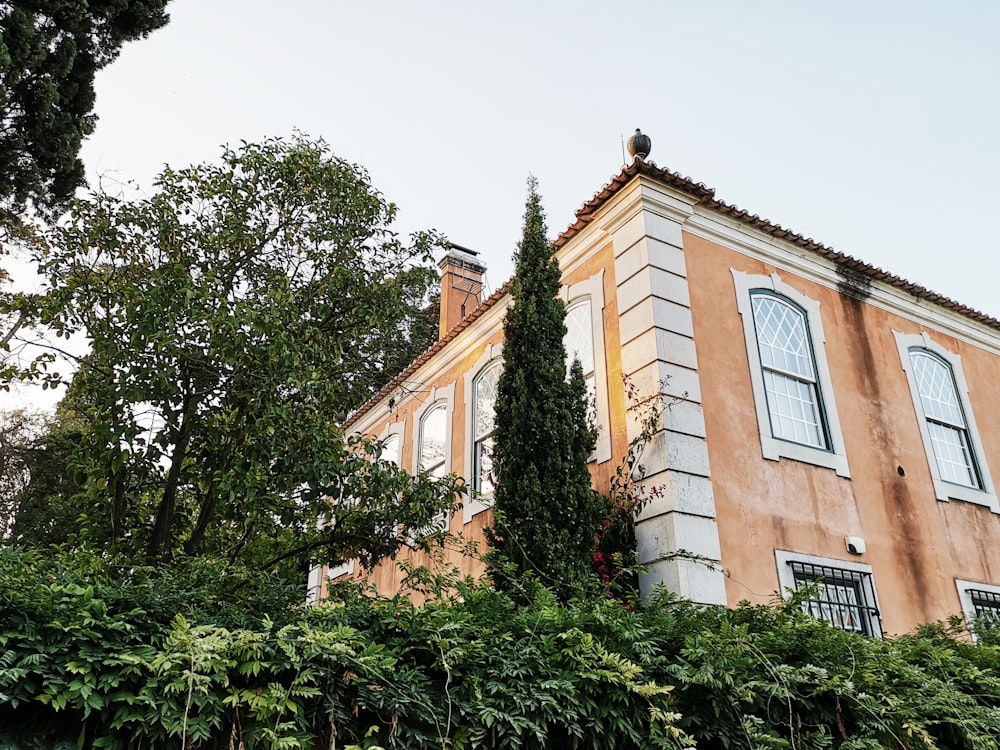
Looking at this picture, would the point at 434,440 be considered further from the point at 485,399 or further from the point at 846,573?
the point at 846,573

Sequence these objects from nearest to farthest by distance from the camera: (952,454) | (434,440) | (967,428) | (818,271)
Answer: (818,271) < (952,454) < (967,428) < (434,440)

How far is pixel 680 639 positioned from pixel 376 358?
494 centimetres

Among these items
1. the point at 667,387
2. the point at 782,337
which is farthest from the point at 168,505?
the point at 782,337

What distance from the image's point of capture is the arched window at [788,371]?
9.07 m

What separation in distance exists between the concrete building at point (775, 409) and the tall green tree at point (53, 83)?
551 cm

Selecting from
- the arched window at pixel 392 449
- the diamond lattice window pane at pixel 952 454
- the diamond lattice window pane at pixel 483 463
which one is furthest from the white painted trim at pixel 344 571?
the diamond lattice window pane at pixel 952 454

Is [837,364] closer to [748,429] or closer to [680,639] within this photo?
[748,429]

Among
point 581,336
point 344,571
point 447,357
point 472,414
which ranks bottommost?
point 344,571

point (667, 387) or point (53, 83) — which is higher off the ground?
point (53, 83)

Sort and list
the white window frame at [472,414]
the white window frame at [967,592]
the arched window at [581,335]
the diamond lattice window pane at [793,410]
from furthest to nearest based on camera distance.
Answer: the white window frame at [472,414], the arched window at [581,335], the white window frame at [967,592], the diamond lattice window pane at [793,410]

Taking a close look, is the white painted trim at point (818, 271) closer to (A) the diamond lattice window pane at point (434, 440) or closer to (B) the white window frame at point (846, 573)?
(B) the white window frame at point (846, 573)

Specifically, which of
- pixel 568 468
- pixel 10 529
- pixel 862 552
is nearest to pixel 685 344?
pixel 568 468

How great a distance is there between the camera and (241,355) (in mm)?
6598

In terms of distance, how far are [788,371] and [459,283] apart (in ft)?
26.1
